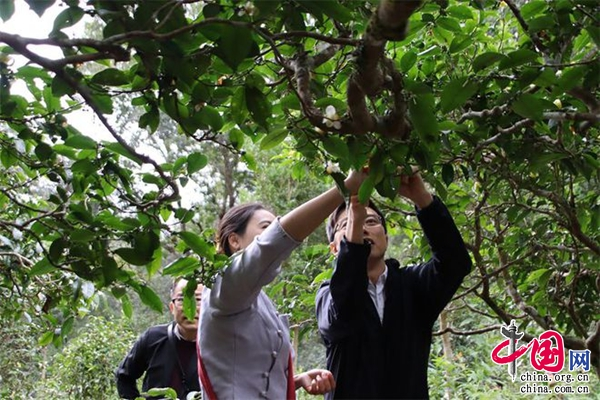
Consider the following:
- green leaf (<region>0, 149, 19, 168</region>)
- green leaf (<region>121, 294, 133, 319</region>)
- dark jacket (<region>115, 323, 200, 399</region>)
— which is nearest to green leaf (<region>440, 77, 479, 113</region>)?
green leaf (<region>121, 294, 133, 319</region>)

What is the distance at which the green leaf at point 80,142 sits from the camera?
995mm

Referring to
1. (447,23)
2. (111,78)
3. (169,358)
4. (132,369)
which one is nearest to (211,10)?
(111,78)

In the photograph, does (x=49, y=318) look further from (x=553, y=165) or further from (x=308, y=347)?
(x=308, y=347)

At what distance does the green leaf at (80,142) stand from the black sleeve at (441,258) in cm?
70

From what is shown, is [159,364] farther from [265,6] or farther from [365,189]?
[265,6]

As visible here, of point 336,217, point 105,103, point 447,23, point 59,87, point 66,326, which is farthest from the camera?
point 336,217

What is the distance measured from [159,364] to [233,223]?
0.80 metres

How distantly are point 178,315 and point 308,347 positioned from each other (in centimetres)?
571

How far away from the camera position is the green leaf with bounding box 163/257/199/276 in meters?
1.01

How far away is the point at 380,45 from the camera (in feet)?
2.15

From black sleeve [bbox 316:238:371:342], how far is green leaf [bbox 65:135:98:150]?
0.54 m

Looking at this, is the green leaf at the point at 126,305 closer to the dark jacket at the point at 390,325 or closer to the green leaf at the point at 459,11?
the dark jacket at the point at 390,325

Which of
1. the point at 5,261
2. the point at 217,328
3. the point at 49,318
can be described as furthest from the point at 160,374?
the point at 217,328

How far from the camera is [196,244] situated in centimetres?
98
